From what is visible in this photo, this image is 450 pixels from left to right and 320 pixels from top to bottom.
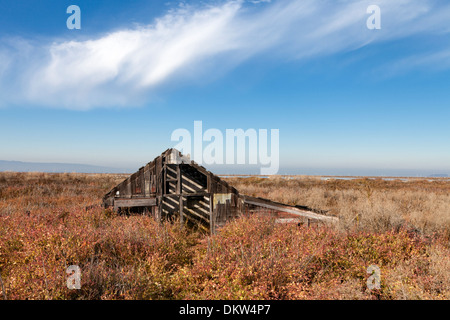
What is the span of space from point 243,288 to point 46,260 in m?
4.87

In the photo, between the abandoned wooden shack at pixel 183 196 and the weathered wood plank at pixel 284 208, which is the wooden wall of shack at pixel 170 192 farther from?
the weathered wood plank at pixel 284 208

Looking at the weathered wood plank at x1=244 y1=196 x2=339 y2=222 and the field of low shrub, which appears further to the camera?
the weathered wood plank at x1=244 y1=196 x2=339 y2=222

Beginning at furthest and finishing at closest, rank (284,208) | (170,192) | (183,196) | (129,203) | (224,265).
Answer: (170,192), (183,196), (129,203), (284,208), (224,265)

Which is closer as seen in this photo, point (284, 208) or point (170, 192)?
point (284, 208)

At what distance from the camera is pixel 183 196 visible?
37.0ft

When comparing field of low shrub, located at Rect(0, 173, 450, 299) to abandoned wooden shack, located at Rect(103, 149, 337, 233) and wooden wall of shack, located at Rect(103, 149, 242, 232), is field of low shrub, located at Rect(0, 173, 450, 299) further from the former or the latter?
wooden wall of shack, located at Rect(103, 149, 242, 232)

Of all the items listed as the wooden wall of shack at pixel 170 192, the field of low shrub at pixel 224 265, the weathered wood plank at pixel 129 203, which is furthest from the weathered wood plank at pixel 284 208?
the weathered wood plank at pixel 129 203

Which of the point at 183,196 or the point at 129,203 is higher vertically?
the point at 183,196

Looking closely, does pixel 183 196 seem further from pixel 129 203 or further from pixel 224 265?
pixel 224 265

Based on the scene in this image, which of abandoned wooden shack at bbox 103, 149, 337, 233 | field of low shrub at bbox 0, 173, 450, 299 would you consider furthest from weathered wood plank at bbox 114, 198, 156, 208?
field of low shrub at bbox 0, 173, 450, 299

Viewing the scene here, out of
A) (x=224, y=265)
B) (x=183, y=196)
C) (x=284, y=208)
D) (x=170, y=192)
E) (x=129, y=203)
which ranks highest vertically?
(x=170, y=192)

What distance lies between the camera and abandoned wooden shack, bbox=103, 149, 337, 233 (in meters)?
10.4

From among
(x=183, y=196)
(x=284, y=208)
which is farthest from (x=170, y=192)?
(x=284, y=208)
